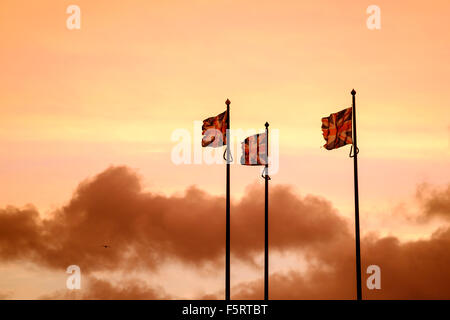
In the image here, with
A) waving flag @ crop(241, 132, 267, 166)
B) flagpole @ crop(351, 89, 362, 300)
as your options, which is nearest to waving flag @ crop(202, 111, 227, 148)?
waving flag @ crop(241, 132, 267, 166)

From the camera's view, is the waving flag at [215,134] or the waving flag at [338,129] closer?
the waving flag at [338,129]

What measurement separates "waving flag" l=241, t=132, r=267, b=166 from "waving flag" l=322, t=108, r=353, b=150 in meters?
4.28

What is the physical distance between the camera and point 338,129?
50.6 m

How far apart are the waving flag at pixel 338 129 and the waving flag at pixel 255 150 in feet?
14.0

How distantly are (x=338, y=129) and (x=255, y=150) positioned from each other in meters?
5.59

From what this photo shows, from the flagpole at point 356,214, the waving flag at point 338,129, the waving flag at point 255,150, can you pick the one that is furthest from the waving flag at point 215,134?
the flagpole at point 356,214

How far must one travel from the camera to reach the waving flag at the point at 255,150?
2096 inches

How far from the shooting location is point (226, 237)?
51719mm

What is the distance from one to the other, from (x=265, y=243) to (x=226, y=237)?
4.12m

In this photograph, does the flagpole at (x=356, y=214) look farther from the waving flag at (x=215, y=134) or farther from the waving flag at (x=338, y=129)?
the waving flag at (x=215, y=134)

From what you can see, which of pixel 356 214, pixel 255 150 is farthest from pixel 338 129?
pixel 255 150
